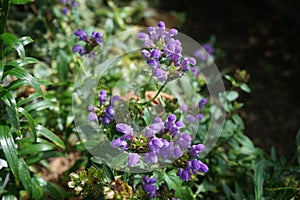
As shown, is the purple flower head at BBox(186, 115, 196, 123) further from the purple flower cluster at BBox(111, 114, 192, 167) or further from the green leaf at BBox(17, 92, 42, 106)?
the green leaf at BBox(17, 92, 42, 106)

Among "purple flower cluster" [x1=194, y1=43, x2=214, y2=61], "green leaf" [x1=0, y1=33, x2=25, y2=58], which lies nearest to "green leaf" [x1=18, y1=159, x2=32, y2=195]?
"green leaf" [x1=0, y1=33, x2=25, y2=58]

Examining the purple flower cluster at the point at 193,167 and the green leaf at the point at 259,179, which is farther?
the green leaf at the point at 259,179

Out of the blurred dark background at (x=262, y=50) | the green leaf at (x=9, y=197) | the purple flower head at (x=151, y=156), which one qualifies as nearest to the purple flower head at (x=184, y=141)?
the purple flower head at (x=151, y=156)

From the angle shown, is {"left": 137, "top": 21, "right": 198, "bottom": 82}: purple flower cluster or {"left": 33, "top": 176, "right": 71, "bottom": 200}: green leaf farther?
{"left": 33, "top": 176, "right": 71, "bottom": 200}: green leaf

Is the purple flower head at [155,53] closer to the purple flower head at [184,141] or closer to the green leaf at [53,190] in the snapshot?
the purple flower head at [184,141]

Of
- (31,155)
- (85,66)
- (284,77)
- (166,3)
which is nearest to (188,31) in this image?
(166,3)

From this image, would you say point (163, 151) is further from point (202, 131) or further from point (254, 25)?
point (254, 25)
